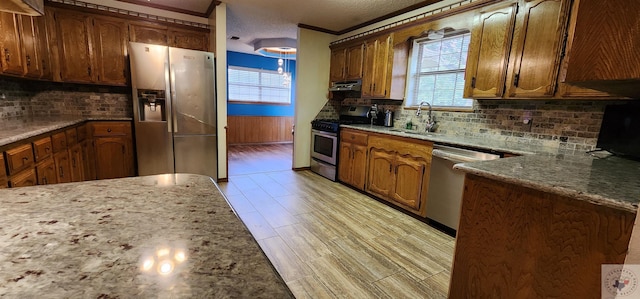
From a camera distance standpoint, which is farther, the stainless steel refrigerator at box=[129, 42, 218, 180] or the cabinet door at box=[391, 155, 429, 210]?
the stainless steel refrigerator at box=[129, 42, 218, 180]

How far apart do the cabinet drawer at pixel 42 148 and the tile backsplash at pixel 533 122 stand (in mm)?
3767

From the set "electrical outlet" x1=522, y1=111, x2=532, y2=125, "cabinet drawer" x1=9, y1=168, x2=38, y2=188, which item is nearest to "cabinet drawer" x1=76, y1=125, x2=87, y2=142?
"cabinet drawer" x1=9, y1=168, x2=38, y2=188

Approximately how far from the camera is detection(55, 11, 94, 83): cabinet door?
3184 millimetres

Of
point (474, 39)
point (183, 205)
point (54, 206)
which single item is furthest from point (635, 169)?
point (54, 206)

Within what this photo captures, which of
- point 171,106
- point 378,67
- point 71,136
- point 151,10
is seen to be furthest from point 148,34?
point 378,67

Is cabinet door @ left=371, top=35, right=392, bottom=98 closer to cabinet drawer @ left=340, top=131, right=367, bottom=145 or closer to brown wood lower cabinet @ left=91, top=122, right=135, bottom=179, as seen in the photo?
cabinet drawer @ left=340, top=131, right=367, bottom=145

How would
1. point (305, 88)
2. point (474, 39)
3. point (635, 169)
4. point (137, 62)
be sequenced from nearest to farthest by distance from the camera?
point (635, 169), point (474, 39), point (137, 62), point (305, 88)

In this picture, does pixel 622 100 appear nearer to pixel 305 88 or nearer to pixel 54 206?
pixel 54 206

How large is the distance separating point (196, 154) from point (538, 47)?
374 centimetres

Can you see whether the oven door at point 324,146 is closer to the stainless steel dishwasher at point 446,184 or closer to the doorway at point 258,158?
the doorway at point 258,158

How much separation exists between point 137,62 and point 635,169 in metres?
4.25

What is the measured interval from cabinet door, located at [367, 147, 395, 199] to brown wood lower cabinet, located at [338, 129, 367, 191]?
131mm

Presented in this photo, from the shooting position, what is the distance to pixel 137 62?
312 centimetres

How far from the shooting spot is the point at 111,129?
3.26 metres
